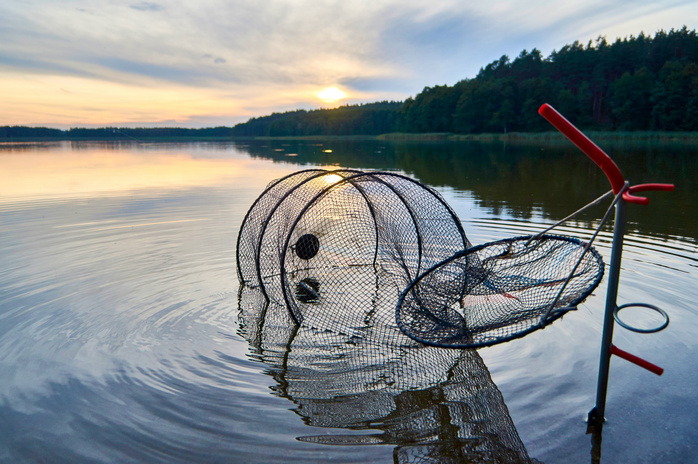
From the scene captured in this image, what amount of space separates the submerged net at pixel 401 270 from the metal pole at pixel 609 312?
0.11 m

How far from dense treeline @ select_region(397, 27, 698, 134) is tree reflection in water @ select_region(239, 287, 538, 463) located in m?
66.7

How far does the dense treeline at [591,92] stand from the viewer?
59031 mm

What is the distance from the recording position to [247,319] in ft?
17.3

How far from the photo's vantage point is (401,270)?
6.91 metres

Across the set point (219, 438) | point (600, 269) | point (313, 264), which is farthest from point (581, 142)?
point (313, 264)

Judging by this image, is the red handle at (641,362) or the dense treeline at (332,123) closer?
the red handle at (641,362)

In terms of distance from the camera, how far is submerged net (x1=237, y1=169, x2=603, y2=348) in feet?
11.6

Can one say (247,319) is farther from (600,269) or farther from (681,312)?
(681,312)

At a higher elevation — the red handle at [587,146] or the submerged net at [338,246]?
the red handle at [587,146]

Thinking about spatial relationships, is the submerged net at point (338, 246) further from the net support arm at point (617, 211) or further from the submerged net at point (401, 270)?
the net support arm at point (617, 211)

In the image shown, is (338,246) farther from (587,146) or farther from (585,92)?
(585,92)

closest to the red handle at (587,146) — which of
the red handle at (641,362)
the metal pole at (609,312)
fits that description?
the metal pole at (609,312)

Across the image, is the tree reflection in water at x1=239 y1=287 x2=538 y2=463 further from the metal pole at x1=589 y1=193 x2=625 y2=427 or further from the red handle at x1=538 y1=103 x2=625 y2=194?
the red handle at x1=538 y1=103 x2=625 y2=194

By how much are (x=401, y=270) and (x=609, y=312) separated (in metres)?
4.06
